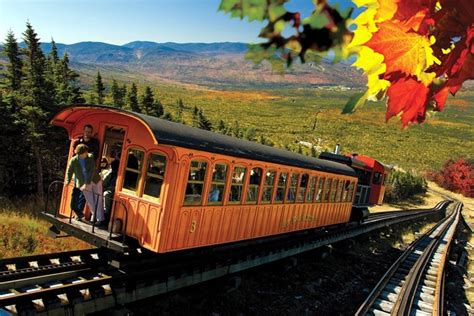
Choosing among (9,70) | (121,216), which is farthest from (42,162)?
(121,216)

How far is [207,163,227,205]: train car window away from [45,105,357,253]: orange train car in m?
0.03

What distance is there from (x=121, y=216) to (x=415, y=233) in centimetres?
2513

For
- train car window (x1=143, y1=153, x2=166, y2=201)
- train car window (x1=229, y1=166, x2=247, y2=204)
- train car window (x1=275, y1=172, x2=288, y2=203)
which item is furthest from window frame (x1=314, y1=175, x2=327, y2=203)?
train car window (x1=143, y1=153, x2=166, y2=201)

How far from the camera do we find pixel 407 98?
3.23 ft

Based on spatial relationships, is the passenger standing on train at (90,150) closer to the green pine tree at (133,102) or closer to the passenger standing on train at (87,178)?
the passenger standing on train at (87,178)

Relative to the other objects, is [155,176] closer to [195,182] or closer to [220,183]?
[195,182]

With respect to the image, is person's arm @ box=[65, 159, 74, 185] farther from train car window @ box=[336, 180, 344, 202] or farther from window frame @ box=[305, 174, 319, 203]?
train car window @ box=[336, 180, 344, 202]

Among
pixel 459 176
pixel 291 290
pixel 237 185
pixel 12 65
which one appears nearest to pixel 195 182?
pixel 237 185

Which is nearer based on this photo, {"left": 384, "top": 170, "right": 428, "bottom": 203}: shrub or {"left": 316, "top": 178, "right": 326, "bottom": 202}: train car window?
{"left": 316, "top": 178, "right": 326, "bottom": 202}: train car window

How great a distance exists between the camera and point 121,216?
400 inches

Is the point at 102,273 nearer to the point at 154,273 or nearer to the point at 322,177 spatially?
the point at 154,273

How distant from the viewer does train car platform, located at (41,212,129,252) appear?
30.1 ft

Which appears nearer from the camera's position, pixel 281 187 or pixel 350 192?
pixel 281 187

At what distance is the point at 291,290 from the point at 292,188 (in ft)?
11.2
